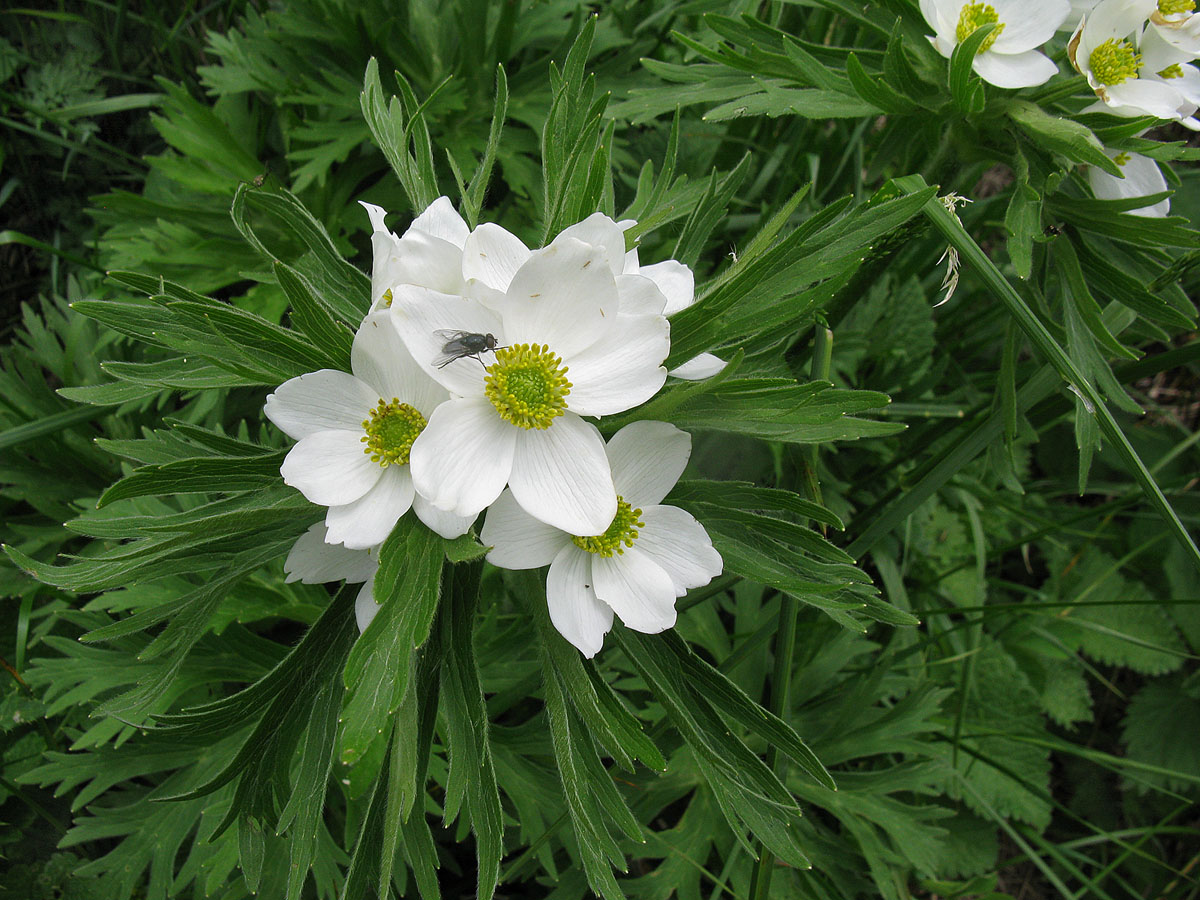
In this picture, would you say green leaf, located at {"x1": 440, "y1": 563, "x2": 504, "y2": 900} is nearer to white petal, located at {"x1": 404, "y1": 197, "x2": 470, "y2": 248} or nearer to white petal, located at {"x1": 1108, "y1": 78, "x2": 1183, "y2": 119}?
white petal, located at {"x1": 404, "y1": 197, "x2": 470, "y2": 248}

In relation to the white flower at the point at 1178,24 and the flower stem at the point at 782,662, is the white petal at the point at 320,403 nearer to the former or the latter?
the flower stem at the point at 782,662

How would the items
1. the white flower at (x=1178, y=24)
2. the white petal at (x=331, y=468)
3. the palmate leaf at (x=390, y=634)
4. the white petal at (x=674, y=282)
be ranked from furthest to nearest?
1. the white flower at (x=1178, y=24)
2. the white petal at (x=674, y=282)
3. the white petal at (x=331, y=468)
4. the palmate leaf at (x=390, y=634)

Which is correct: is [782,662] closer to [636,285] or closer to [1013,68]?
[636,285]

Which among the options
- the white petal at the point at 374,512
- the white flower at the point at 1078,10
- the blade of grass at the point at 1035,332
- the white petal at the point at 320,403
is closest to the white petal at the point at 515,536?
the white petal at the point at 374,512

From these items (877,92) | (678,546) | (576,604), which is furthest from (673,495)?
(877,92)

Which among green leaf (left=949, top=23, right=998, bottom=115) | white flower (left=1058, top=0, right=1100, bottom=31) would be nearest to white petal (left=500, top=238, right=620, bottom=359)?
green leaf (left=949, top=23, right=998, bottom=115)

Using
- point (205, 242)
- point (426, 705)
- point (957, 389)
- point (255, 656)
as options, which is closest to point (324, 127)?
point (205, 242)
